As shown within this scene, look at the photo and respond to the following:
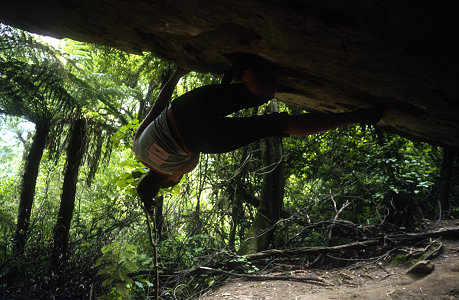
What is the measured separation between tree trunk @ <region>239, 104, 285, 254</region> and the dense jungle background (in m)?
0.02

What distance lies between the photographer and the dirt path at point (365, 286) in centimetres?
268

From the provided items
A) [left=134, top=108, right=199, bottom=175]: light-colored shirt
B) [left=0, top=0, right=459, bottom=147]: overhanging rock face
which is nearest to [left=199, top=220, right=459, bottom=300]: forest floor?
[left=0, top=0, right=459, bottom=147]: overhanging rock face

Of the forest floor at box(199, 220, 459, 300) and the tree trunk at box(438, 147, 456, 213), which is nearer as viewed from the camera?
the forest floor at box(199, 220, 459, 300)

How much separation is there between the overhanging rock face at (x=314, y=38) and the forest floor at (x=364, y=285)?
1.51 m

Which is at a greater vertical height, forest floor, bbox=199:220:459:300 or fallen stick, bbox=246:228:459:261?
fallen stick, bbox=246:228:459:261

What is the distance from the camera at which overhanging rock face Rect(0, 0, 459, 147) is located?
1494 mm

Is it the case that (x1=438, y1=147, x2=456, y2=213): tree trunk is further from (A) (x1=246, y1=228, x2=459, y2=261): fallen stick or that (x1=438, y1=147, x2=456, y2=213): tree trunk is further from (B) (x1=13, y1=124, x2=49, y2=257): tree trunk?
(B) (x1=13, y1=124, x2=49, y2=257): tree trunk

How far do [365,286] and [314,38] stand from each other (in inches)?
118

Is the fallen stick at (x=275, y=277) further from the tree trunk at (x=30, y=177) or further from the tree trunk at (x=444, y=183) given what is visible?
the tree trunk at (x=30, y=177)

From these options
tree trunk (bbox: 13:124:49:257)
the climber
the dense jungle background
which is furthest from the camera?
tree trunk (bbox: 13:124:49:257)

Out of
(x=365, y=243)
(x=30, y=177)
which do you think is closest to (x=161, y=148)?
Answer: (x=365, y=243)

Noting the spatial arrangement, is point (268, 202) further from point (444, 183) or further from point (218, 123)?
point (218, 123)

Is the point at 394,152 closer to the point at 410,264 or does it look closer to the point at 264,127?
the point at 410,264

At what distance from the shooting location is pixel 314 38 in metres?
1.76
